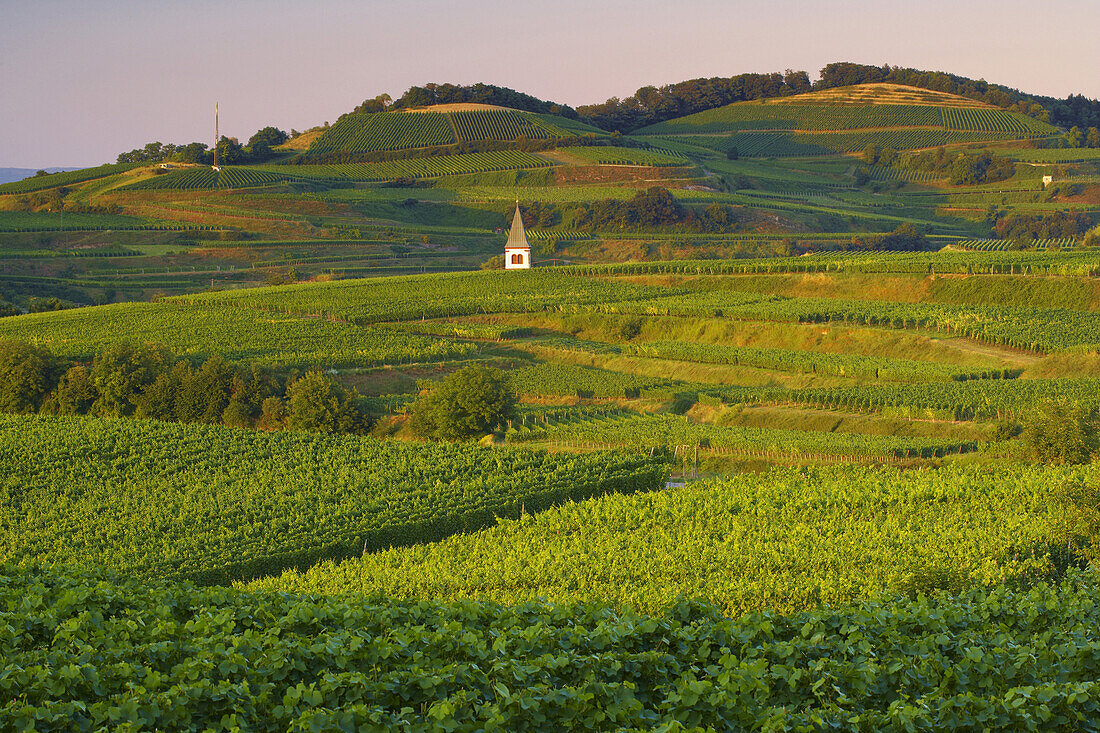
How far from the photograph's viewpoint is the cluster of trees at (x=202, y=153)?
157 metres

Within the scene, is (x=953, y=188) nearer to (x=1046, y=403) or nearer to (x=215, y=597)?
(x=1046, y=403)

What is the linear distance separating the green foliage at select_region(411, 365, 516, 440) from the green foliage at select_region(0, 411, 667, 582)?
5.55m

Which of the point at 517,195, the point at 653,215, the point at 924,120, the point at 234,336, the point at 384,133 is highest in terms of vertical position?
the point at 924,120

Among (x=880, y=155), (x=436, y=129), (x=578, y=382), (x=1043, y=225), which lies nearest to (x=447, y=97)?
(x=436, y=129)

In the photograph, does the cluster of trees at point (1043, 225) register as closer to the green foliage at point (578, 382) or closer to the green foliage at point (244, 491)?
the green foliage at point (578, 382)

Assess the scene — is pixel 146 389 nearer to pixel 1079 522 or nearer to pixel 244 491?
pixel 244 491

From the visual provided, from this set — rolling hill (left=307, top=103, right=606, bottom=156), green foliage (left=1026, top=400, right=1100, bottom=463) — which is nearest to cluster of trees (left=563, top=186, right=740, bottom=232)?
rolling hill (left=307, top=103, right=606, bottom=156)

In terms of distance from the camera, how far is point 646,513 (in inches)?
1172

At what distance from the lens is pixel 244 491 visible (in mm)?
35406

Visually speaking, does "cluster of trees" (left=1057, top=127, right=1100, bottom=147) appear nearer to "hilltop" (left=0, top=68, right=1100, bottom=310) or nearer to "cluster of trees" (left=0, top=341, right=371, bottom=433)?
"hilltop" (left=0, top=68, right=1100, bottom=310)

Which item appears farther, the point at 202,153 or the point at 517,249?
the point at 202,153

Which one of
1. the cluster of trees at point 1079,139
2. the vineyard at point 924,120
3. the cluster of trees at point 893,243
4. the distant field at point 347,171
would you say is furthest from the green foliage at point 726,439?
the vineyard at point 924,120

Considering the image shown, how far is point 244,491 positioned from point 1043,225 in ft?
379

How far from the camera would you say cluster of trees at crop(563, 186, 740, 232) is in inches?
5098
